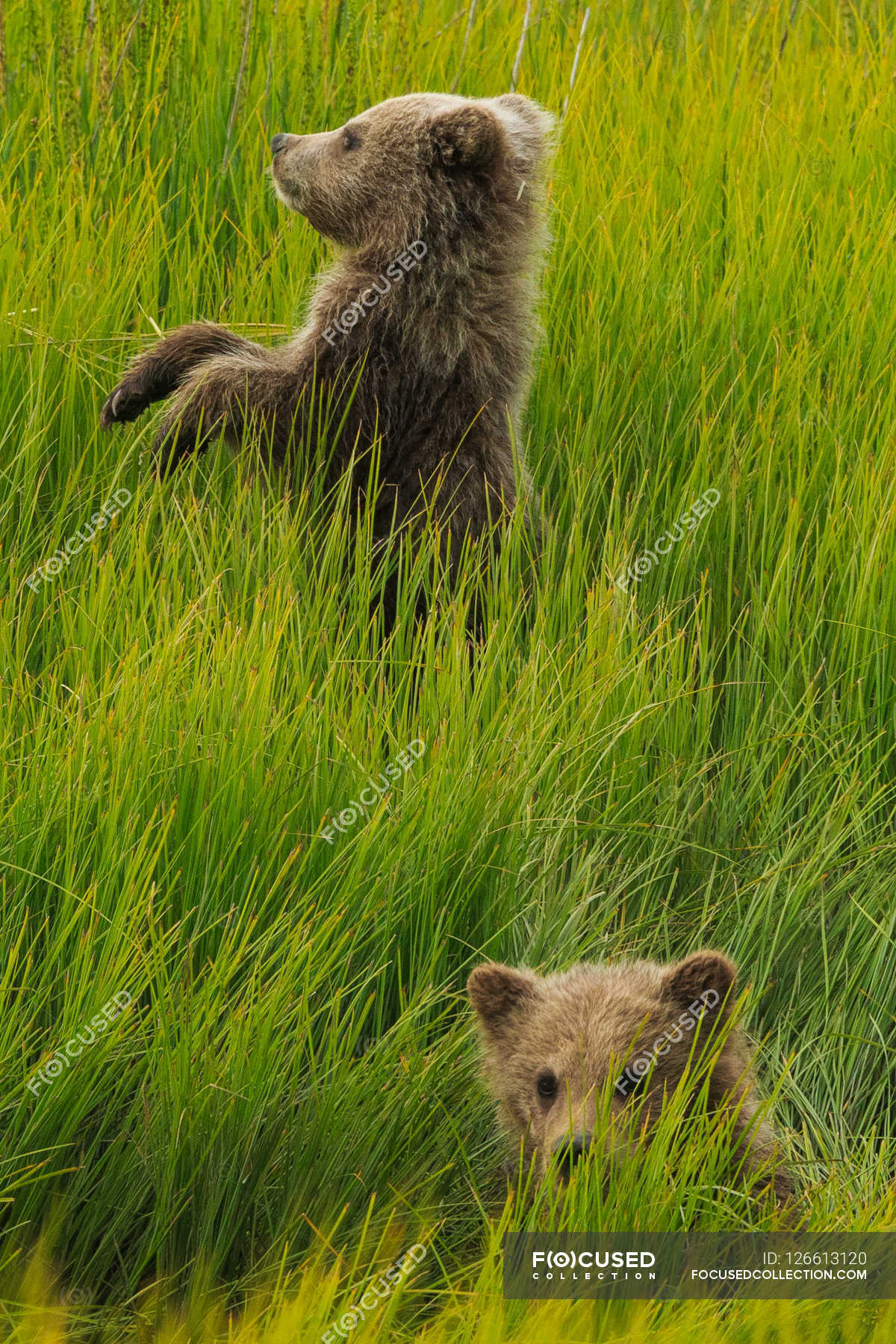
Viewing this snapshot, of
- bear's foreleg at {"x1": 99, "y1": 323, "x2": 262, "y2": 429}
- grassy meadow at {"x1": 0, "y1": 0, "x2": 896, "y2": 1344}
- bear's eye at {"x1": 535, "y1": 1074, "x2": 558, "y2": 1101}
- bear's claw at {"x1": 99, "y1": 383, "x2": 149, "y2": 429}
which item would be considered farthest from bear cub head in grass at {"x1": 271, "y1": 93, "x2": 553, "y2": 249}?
bear's eye at {"x1": 535, "y1": 1074, "x2": 558, "y2": 1101}

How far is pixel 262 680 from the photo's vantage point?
10.9 ft

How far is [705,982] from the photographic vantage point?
2.94 meters

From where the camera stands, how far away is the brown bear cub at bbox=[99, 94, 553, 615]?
14.3 feet

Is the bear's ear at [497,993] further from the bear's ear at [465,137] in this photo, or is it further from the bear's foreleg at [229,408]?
the bear's ear at [465,137]

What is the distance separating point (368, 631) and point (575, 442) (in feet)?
3.72

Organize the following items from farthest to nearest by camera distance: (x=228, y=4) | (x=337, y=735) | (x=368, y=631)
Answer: (x=228, y=4), (x=368, y=631), (x=337, y=735)

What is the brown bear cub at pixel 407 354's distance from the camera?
14.3ft

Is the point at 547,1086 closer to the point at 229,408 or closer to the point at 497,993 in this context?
the point at 497,993

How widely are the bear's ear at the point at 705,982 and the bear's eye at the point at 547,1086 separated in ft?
1.08

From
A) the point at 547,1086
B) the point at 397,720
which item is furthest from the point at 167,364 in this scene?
the point at 547,1086

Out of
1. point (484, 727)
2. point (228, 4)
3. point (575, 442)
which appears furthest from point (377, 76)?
point (484, 727)

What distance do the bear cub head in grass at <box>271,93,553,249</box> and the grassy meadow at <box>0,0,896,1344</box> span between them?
49cm

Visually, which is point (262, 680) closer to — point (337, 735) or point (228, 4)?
point (337, 735)

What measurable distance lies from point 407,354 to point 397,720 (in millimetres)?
1331
